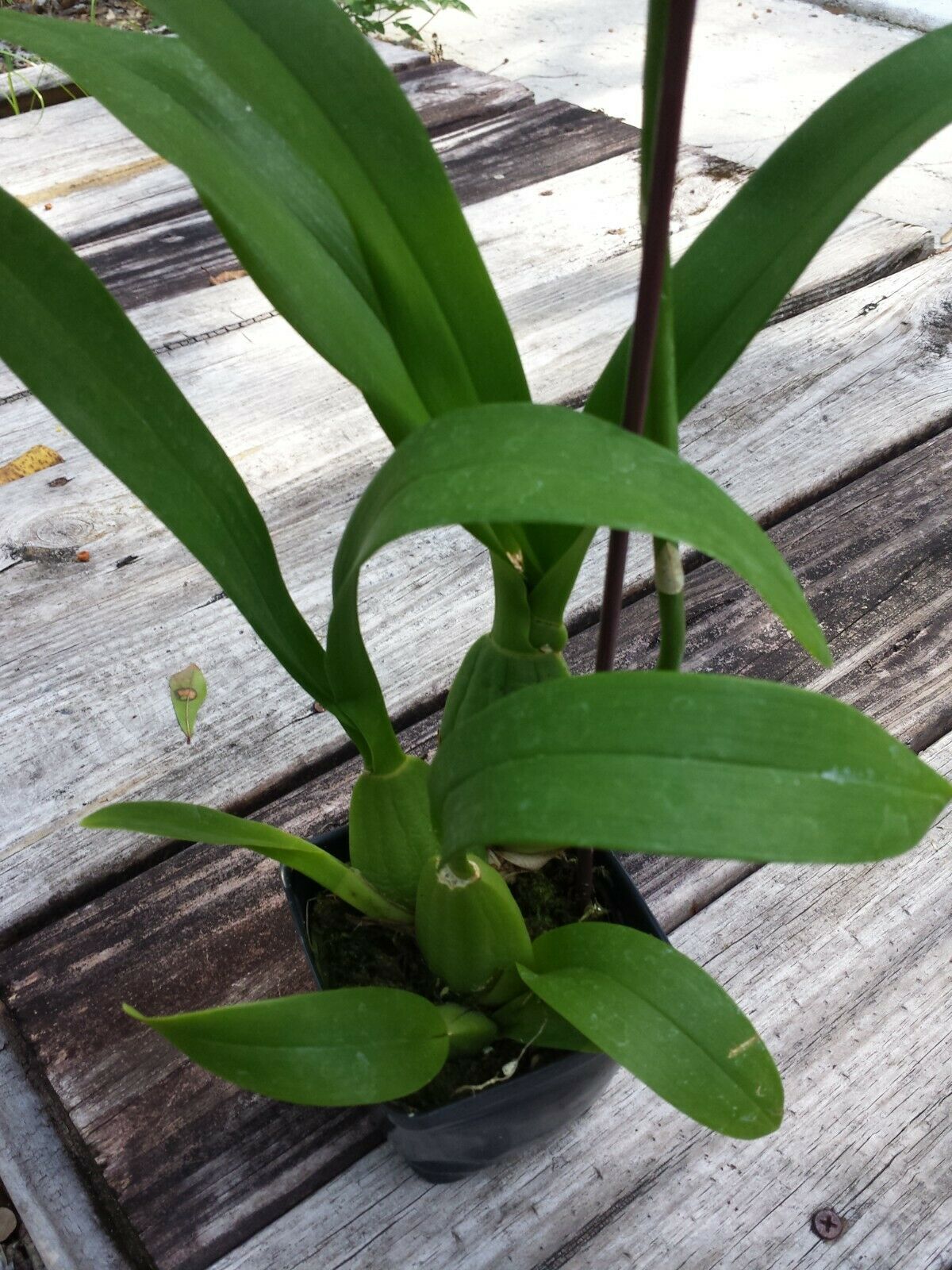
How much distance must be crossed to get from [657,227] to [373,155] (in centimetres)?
11

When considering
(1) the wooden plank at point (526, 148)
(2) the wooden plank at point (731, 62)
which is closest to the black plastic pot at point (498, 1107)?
(1) the wooden plank at point (526, 148)

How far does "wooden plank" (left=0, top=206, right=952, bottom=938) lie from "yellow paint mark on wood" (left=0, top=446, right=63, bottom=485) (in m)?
0.01

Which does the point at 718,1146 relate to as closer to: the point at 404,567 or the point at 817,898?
the point at 817,898

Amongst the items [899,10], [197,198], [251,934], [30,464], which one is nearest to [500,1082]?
[251,934]

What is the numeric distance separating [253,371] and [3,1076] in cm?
65

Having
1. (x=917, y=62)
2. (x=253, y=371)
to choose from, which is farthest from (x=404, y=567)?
(x=917, y=62)

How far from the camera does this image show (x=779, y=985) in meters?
0.63

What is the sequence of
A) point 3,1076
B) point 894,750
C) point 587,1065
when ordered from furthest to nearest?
point 3,1076, point 587,1065, point 894,750

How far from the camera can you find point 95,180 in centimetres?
126

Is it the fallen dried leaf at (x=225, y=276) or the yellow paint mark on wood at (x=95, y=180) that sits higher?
the yellow paint mark on wood at (x=95, y=180)

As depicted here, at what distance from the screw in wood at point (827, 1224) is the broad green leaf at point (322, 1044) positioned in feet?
0.76

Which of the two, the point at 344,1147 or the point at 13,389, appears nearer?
the point at 344,1147

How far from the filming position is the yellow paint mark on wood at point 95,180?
122 centimetres

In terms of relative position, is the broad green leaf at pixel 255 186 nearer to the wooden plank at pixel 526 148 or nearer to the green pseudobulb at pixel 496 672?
the green pseudobulb at pixel 496 672
